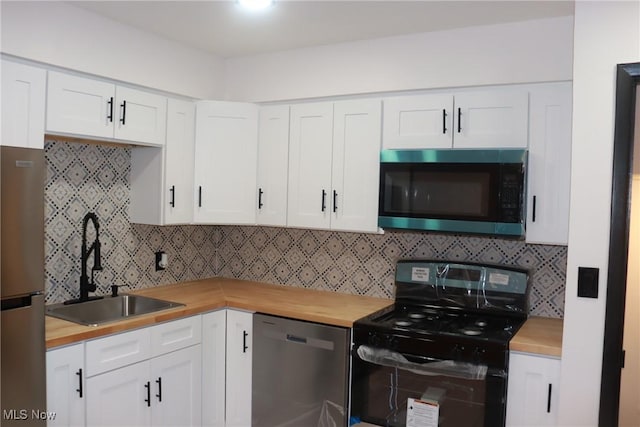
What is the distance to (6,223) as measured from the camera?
201cm

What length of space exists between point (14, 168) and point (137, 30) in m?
1.23

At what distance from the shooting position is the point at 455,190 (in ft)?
8.71

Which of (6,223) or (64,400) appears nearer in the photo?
(6,223)

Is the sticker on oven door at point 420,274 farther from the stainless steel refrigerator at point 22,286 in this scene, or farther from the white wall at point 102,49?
the stainless steel refrigerator at point 22,286

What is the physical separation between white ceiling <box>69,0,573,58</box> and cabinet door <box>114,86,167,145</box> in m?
0.37

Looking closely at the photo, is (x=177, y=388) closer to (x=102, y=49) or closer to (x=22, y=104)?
(x=22, y=104)

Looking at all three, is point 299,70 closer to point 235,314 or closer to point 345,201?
point 345,201

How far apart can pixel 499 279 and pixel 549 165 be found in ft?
2.21

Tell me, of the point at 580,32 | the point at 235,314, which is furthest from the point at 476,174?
the point at 235,314

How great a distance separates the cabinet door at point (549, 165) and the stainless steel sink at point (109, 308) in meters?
1.93

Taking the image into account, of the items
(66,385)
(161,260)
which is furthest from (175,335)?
(161,260)

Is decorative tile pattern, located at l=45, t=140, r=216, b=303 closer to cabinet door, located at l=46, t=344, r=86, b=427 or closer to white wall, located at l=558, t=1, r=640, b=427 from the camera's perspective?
cabinet door, located at l=46, t=344, r=86, b=427

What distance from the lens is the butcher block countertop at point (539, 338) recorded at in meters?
2.31

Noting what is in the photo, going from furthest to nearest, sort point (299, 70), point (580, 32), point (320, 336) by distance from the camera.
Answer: point (299, 70), point (320, 336), point (580, 32)
